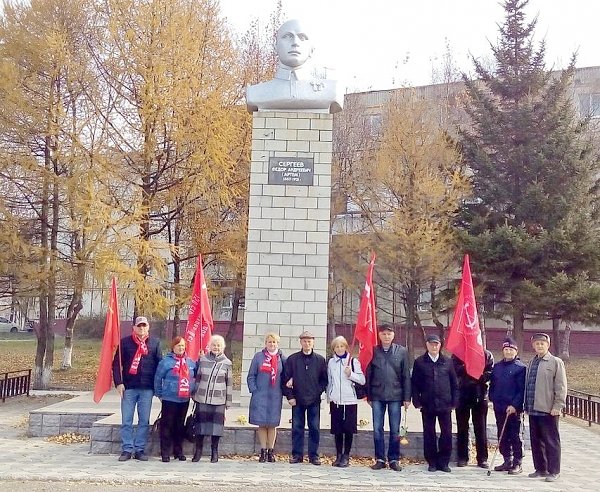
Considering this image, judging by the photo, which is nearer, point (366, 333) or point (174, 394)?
point (174, 394)

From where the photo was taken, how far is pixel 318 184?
31.9 feet

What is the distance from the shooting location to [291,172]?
383 inches

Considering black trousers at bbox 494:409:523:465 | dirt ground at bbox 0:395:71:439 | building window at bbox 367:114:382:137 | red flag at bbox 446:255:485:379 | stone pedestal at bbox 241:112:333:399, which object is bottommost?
dirt ground at bbox 0:395:71:439

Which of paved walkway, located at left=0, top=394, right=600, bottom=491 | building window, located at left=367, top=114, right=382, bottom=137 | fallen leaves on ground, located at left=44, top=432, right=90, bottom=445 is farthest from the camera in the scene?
building window, located at left=367, top=114, right=382, bottom=137

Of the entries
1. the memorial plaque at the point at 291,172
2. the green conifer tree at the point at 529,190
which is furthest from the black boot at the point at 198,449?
the green conifer tree at the point at 529,190

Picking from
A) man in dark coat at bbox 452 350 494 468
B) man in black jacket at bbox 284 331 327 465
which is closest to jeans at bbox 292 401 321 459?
man in black jacket at bbox 284 331 327 465

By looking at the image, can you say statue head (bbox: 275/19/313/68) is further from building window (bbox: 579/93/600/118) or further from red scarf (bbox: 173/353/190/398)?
building window (bbox: 579/93/600/118)

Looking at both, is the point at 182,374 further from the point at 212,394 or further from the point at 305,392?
the point at 305,392

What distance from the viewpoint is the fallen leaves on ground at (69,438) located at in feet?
27.2

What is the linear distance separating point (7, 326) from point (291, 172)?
113 feet

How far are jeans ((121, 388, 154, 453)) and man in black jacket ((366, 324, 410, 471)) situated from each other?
2.44 m

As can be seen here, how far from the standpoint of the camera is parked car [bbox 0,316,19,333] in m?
38.1

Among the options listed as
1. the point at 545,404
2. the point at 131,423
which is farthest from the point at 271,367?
the point at 545,404

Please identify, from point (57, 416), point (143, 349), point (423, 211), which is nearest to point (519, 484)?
point (143, 349)
